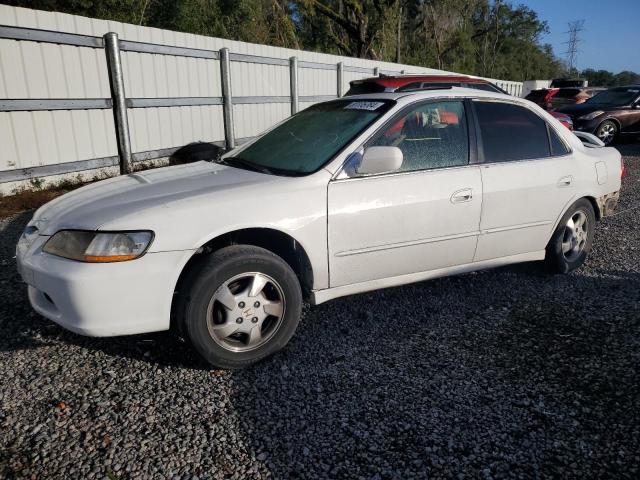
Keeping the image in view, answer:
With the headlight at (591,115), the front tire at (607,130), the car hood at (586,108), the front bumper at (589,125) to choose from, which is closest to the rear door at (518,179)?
the front bumper at (589,125)

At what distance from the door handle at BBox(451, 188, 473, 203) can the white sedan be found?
10mm

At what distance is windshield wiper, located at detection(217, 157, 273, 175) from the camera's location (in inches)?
135

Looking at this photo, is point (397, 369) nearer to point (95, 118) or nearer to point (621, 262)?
point (621, 262)

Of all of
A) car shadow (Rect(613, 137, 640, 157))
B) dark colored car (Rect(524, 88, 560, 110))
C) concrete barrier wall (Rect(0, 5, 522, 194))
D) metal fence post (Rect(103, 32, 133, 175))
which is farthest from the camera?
dark colored car (Rect(524, 88, 560, 110))

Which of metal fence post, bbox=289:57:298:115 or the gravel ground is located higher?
metal fence post, bbox=289:57:298:115

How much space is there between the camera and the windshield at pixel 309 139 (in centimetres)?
336

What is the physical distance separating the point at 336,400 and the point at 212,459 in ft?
2.36

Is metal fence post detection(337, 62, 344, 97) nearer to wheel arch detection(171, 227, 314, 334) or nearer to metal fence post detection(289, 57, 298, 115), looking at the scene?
metal fence post detection(289, 57, 298, 115)

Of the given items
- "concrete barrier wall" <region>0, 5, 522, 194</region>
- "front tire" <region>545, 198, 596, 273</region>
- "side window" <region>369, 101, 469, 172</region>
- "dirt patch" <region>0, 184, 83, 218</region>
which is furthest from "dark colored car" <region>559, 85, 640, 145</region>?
"dirt patch" <region>0, 184, 83, 218</region>

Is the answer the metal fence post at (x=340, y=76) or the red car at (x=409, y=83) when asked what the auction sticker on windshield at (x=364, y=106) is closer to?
the red car at (x=409, y=83)

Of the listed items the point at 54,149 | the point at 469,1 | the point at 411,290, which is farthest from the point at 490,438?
the point at 469,1

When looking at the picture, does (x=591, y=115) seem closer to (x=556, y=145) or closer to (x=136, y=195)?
(x=556, y=145)

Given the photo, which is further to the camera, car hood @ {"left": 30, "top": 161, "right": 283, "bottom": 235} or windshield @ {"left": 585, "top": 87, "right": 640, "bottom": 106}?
windshield @ {"left": 585, "top": 87, "right": 640, "bottom": 106}

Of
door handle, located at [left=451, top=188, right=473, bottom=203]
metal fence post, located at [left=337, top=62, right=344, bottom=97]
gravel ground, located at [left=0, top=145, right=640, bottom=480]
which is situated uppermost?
metal fence post, located at [left=337, top=62, right=344, bottom=97]
